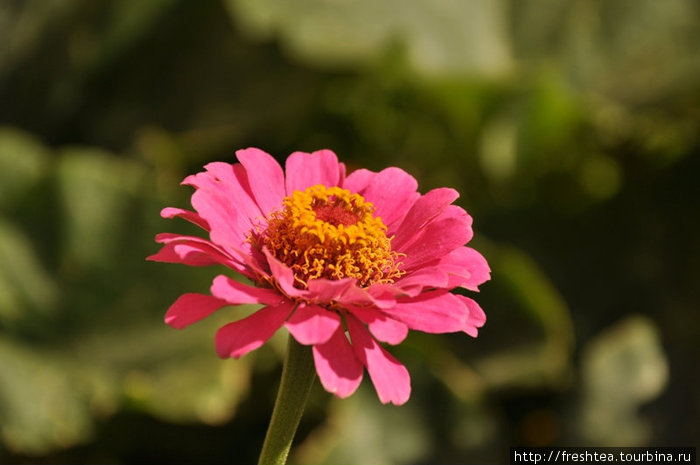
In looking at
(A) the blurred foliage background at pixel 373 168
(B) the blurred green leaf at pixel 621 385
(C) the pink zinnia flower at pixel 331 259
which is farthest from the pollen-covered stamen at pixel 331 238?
(B) the blurred green leaf at pixel 621 385

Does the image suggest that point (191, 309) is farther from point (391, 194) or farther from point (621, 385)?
point (621, 385)

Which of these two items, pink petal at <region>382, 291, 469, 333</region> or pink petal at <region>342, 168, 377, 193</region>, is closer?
pink petal at <region>382, 291, 469, 333</region>

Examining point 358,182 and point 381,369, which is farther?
point 358,182

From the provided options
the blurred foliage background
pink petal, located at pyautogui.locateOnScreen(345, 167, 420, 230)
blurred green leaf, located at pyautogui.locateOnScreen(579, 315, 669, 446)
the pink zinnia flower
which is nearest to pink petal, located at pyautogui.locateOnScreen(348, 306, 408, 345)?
the pink zinnia flower

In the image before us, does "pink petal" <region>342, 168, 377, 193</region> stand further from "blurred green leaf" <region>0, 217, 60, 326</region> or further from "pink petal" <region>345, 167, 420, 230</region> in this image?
"blurred green leaf" <region>0, 217, 60, 326</region>

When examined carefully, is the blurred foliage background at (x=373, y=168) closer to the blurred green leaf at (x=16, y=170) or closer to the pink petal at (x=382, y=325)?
the blurred green leaf at (x=16, y=170)

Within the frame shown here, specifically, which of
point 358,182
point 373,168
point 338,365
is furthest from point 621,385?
point 338,365

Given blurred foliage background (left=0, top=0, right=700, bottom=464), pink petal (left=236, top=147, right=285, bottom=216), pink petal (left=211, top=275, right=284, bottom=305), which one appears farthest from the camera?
blurred foliage background (left=0, top=0, right=700, bottom=464)
